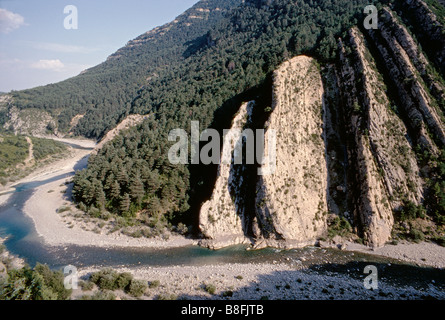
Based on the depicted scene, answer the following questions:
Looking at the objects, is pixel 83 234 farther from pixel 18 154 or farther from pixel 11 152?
pixel 11 152

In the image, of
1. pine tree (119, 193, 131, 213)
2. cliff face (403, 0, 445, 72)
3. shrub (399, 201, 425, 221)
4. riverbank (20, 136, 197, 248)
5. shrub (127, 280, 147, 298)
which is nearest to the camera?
shrub (127, 280, 147, 298)

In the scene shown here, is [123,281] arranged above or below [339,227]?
below

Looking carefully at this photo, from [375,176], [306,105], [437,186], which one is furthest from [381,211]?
[306,105]

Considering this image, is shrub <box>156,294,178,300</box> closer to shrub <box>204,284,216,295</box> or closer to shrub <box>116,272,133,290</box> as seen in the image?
shrub <box>204,284,216,295</box>

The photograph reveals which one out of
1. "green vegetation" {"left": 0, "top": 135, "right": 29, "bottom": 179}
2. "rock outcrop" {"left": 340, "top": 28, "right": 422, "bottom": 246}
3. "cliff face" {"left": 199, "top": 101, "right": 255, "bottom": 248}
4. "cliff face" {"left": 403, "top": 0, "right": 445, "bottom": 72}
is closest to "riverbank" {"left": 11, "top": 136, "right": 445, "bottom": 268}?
"rock outcrop" {"left": 340, "top": 28, "right": 422, "bottom": 246}

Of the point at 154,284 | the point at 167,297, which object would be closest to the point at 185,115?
the point at 154,284

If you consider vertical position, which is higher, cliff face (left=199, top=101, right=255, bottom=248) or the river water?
cliff face (left=199, top=101, right=255, bottom=248)
